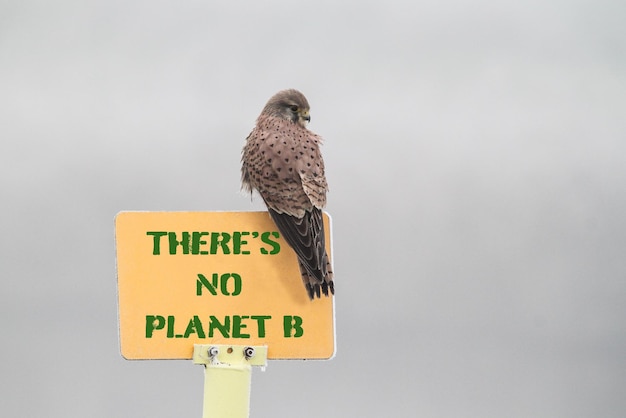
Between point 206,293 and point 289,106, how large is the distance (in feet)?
4.25

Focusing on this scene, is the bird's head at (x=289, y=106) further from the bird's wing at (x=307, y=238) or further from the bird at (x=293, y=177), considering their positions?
the bird's wing at (x=307, y=238)

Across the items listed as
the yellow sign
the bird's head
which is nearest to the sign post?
the yellow sign

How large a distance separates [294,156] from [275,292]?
0.74 metres

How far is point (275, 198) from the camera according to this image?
2.65m

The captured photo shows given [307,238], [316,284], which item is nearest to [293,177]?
[307,238]

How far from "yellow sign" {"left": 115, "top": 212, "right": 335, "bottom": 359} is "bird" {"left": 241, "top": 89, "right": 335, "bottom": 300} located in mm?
89

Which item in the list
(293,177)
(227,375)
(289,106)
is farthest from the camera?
(289,106)

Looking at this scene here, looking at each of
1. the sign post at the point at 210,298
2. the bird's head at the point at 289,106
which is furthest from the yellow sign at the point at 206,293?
the bird's head at the point at 289,106

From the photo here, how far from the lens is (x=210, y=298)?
2.30 meters

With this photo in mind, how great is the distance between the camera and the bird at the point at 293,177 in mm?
2322

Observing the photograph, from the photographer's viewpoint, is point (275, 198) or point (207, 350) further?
point (275, 198)

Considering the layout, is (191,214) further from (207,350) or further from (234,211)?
(207,350)

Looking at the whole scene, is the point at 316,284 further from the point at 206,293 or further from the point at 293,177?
the point at 293,177

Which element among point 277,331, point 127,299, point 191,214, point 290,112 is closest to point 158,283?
point 127,299
